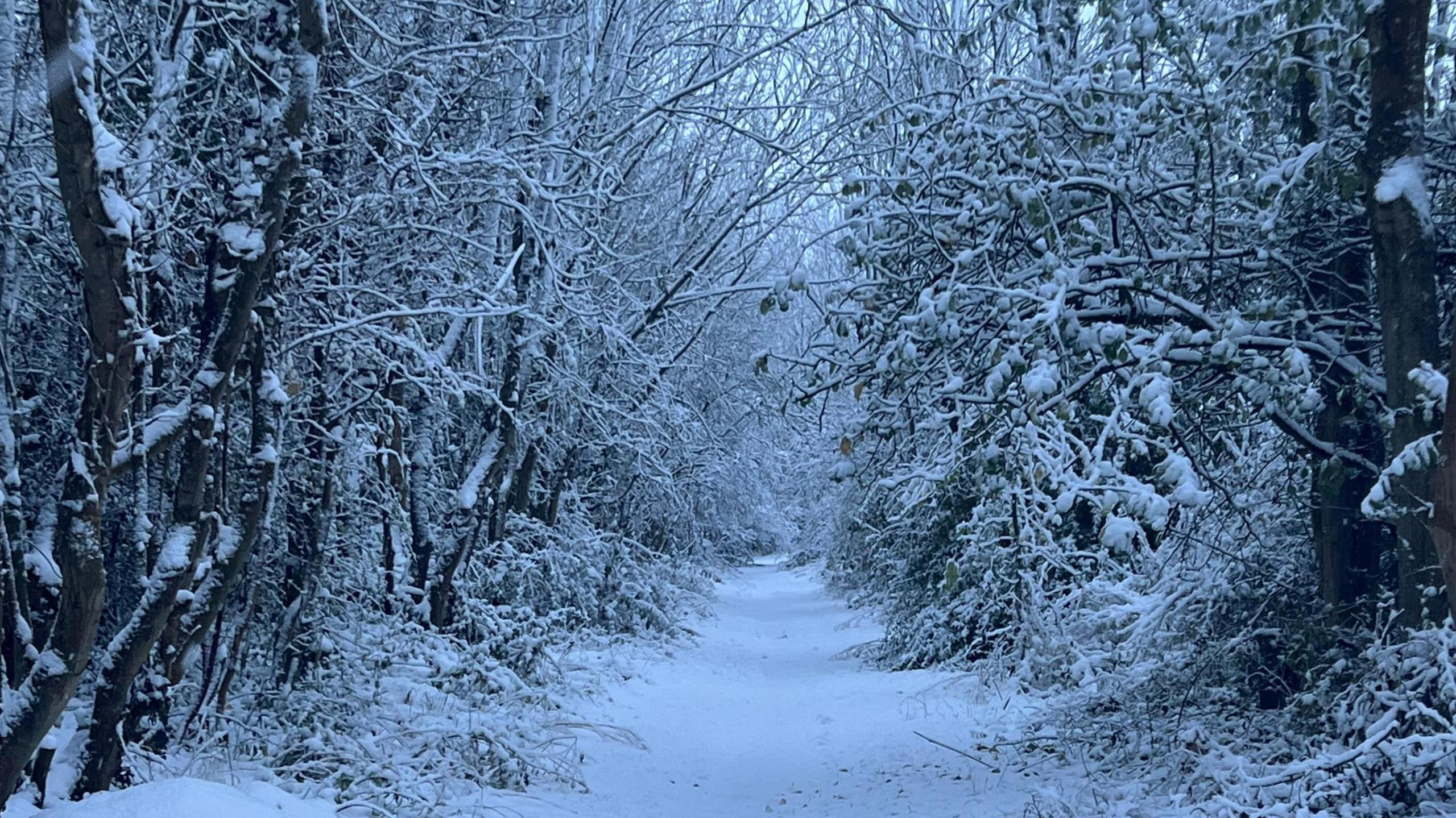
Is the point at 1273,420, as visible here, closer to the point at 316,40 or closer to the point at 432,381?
the point at 316,40

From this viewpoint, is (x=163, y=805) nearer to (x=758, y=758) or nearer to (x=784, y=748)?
(x=758, y=758)

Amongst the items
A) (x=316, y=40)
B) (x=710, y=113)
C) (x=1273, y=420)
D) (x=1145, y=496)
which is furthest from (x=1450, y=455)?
(x=710, y=113)

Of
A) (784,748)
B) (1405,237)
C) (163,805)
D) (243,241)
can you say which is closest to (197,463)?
(243,241)

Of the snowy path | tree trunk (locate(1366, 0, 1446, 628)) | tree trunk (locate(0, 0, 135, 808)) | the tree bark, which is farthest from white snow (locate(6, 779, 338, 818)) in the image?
tree trunk (locate(1366, 0, 1446, 628))

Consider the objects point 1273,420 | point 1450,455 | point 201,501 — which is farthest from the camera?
point 1273,420

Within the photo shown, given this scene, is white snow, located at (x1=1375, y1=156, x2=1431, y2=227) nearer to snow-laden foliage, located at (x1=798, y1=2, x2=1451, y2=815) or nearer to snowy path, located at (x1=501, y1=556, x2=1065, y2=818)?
snow-laden foliage, located at (x1=798, y1=2, x2=1451, y2=815)

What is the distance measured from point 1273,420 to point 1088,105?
1.99m

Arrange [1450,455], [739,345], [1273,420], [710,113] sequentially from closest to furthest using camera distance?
[1450,455] < [1273,420] < [710,113] < [739,345]

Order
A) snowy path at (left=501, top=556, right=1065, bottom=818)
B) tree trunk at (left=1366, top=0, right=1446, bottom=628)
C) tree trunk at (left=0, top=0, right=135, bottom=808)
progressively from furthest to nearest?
snowy path at (left=501, top=556, right=1065, bottom=818) → tree trunk at (left=1366, top=0, right=1446, bottom=628) → tree trunk at (left=0, top=0, right=135, bottom=808)

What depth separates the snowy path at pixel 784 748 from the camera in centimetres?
793

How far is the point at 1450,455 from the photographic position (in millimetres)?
3740

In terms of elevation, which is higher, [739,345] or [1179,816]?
[739,345]

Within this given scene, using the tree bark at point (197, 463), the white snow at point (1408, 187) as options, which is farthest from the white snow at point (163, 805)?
the white snow at point (1408, 187)

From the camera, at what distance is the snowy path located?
7.93 meters
